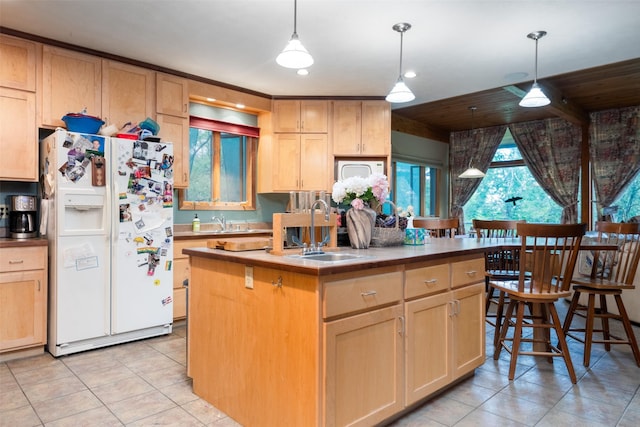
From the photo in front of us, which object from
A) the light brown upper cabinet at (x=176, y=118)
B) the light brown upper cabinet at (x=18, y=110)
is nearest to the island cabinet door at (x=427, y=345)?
the light brown upper cabinet at (x=176, y=118)

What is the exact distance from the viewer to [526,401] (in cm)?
230

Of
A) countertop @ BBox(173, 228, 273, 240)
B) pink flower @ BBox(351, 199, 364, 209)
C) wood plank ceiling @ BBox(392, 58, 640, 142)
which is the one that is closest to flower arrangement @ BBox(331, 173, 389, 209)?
pink flower @ BBox(351, 199, 364, 209)

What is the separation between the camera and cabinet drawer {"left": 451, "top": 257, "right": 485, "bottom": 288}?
2383 millimetres

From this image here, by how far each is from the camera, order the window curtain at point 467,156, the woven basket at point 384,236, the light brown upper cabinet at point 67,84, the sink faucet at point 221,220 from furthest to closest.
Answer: the window curtain at point 467,156 < the sink faucet at point 221,220 < the light brown upper cabinet at point 67,84 < the woven basket at point 384,236

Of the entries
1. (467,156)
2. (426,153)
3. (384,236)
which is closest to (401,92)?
(384,236)

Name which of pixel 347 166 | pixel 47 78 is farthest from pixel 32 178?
pixel 347 166

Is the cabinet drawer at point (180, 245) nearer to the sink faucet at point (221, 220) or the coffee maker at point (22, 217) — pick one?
the sink faucet at point (221, 220)

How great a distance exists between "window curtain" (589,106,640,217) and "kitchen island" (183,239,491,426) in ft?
16.1

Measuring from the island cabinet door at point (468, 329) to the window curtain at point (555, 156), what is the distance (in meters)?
4.64

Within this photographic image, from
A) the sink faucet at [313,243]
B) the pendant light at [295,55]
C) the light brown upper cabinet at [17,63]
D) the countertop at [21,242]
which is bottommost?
the countertop at [21,242]

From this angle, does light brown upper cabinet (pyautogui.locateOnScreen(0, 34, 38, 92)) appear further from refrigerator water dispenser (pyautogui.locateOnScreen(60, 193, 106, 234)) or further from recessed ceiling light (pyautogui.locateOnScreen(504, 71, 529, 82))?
recessed ceiling light (pyautogui.locateOnScreen(504, 71, 529, 82))

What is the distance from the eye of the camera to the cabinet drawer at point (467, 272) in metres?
2.38

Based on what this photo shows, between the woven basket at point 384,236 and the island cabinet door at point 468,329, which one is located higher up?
the woven basket at point 384,236

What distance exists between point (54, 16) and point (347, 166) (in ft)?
10.4
